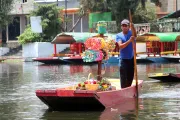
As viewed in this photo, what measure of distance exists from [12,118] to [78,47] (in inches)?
1158

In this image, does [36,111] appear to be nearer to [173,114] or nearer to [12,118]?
[12,118]

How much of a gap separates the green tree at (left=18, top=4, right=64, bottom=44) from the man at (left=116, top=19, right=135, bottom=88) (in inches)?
1369

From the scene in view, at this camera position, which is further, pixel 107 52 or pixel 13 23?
pixel 13 23

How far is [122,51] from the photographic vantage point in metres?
12.5

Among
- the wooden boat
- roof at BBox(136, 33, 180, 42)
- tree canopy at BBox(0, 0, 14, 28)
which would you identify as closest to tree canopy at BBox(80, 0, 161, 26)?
tree canopy at BBox(0, 0, 14, 28)

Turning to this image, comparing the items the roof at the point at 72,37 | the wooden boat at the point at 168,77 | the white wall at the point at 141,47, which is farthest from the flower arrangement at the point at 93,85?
the white wall at the point at 141,47

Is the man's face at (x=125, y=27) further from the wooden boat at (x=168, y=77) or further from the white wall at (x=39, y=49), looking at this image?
the white wall at (x=39, y=49)

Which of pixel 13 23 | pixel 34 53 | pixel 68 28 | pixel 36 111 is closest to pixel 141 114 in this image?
pixel 36 111

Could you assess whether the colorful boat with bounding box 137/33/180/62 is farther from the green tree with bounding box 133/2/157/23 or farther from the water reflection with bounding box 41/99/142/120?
the water reflection with bounding box 41/99/142/120

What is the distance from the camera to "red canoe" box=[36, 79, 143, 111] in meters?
10.9

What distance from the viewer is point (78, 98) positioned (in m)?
11.0

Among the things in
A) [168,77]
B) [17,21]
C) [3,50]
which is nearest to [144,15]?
[3,50]

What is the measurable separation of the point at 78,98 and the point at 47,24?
36.6 meters

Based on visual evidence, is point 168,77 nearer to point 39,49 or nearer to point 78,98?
point 78,98
